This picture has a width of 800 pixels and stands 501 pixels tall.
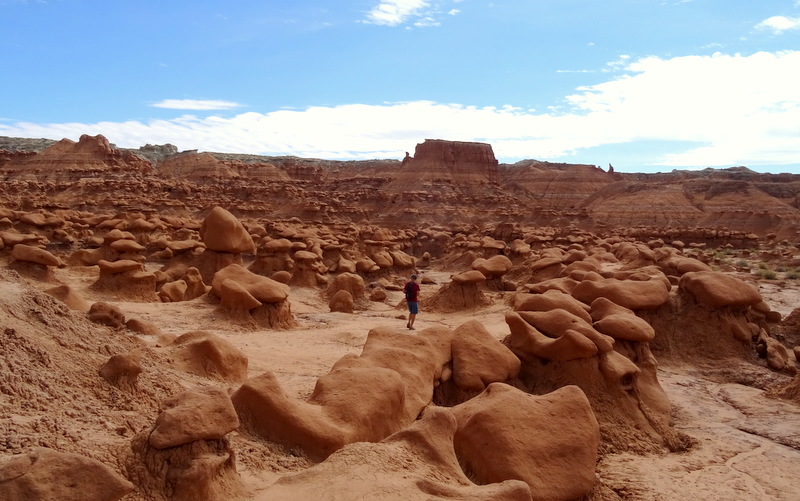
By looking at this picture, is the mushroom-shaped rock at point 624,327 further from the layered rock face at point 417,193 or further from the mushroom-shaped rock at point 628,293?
the layered rock face at point 417,193

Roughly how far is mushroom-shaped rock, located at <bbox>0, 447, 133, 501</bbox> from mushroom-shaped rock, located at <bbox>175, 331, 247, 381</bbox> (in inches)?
130

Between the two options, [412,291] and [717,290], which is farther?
[412,291]

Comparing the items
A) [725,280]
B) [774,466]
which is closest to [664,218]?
[725,280]

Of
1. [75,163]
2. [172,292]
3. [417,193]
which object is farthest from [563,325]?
[75,163]

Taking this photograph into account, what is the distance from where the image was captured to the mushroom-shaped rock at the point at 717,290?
34.4 feet

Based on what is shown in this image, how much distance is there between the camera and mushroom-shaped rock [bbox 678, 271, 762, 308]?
10.5 m

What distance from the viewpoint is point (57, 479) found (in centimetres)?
276

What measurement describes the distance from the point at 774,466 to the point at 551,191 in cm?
7057

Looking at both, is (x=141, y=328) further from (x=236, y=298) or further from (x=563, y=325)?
(x=563, y=325)

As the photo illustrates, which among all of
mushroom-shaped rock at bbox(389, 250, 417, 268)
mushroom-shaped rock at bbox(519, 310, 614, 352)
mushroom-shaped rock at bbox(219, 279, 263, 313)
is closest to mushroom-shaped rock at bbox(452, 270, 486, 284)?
mushroom-shaped rock at bbox(219, 279, 263, 313)

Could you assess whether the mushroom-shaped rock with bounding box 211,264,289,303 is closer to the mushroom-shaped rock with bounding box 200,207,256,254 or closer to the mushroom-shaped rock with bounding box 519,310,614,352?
the mushroom-shaped rock with bounding box 200,207,256,254

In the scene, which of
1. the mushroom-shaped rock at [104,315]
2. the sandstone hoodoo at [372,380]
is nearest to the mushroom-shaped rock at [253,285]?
the sandstone hoodoo at [372,380]

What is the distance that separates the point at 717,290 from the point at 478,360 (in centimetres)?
567

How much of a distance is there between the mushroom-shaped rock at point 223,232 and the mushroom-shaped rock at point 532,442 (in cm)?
1117
